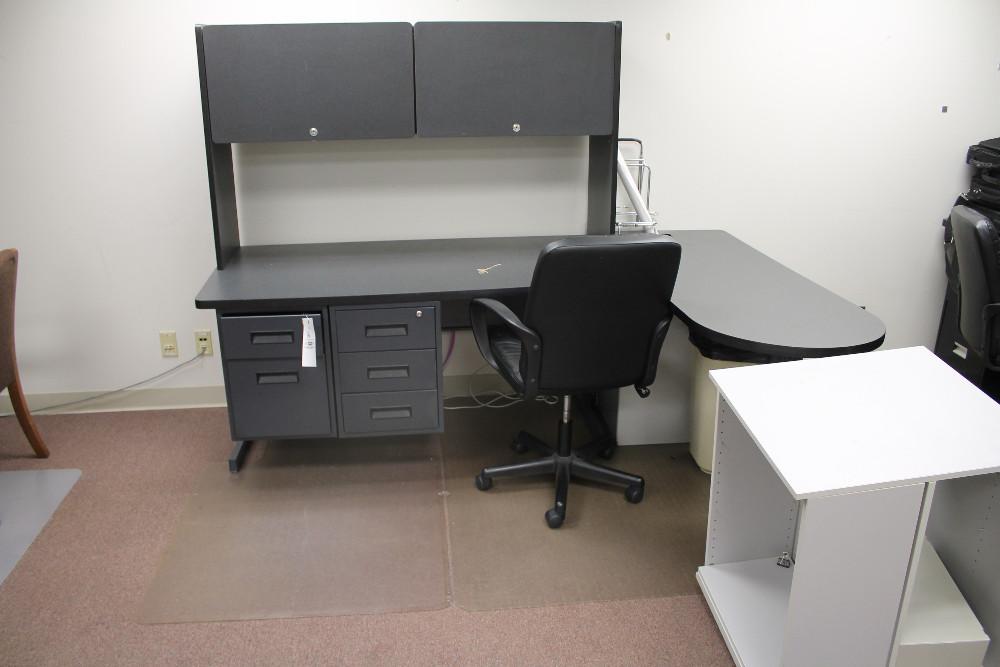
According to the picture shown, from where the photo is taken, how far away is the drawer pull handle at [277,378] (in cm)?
260

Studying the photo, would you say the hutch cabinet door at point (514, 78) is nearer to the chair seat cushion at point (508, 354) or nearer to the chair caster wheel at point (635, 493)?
the chair seat cushion at point (508, 354)

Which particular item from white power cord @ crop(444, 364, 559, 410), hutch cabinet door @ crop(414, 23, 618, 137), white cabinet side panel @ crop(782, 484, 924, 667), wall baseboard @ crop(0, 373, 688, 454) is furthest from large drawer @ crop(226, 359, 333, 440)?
white cabinet side panel @ crop(782, 484, 924, 667)

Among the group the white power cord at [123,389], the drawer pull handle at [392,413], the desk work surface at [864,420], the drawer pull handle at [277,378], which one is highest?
the desk work surface at [864,420]

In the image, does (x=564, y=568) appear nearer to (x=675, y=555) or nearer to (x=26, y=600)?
(x=675, y=555)

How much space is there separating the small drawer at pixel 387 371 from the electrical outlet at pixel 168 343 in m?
0.96

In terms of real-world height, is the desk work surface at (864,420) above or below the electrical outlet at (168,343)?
above

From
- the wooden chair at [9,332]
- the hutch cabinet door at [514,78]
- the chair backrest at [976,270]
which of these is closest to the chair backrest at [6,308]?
the wooden chair at [9,332]

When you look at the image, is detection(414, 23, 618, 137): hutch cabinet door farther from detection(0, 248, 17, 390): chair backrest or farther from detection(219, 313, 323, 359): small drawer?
detection(0, 248, 17, 390): chair backrest

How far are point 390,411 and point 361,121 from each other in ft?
3.19

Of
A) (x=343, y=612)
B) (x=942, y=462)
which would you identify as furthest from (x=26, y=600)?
(x=942, y=462)

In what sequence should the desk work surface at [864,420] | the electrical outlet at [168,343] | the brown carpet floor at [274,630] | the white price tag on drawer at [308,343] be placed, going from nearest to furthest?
the desk work surface at [864,420], the brown carpet floor at [274,630], the white price tag on drawer at [308,343], the electrical outlet at [168,343]

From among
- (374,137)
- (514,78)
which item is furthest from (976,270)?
(374,137)

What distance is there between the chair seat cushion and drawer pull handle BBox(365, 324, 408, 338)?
29 cm

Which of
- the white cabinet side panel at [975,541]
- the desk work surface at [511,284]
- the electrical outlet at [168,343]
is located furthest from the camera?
the electrical outlet at [168,343]
